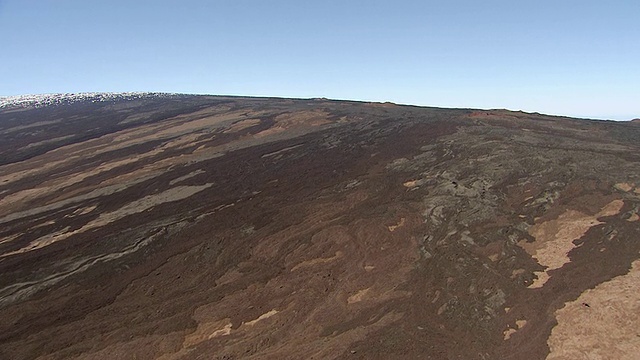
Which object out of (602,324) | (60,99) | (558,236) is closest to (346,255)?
(602,324)

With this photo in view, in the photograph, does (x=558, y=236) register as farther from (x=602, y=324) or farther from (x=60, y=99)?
(x=60, y=99)

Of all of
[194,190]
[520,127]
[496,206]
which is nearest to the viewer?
[496,206]

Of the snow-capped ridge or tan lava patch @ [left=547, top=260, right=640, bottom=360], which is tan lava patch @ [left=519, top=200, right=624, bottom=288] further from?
the snow-capped ridge

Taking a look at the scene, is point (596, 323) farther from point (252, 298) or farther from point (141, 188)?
point (141, 188)

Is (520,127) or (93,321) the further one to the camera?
(520,127)

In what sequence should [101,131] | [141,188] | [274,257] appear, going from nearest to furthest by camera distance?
[274,257], [141,188], [101,131]

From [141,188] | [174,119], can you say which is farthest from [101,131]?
[141,188]
